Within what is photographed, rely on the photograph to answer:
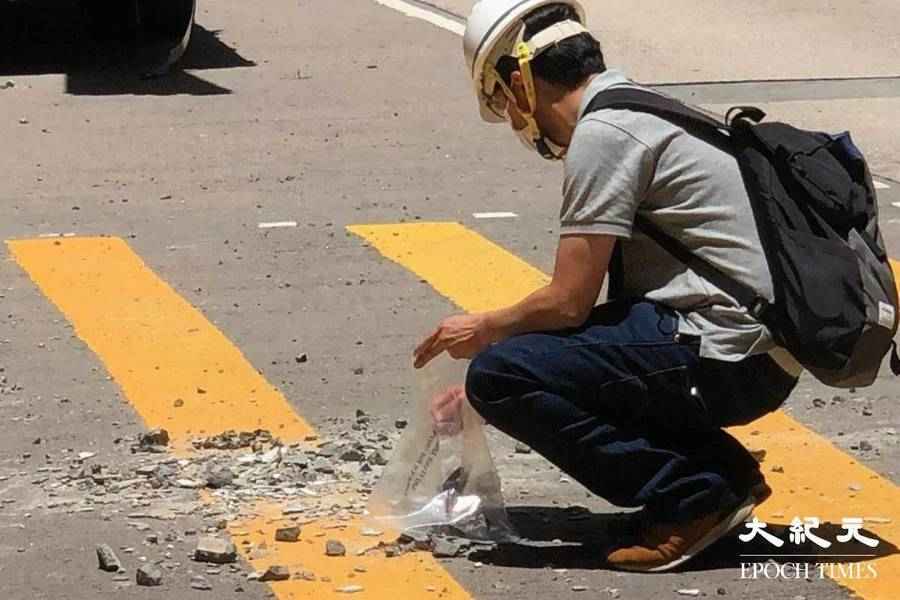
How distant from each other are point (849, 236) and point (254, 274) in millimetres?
3969

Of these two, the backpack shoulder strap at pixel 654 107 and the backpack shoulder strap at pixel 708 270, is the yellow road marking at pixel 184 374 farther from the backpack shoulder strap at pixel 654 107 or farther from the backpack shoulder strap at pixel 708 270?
the backpack shoulder strap at pixel 654 107

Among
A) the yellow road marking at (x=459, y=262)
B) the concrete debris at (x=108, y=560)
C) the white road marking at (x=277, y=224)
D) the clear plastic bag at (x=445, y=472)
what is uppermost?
the clear plastic bag at (x=445, y=472)

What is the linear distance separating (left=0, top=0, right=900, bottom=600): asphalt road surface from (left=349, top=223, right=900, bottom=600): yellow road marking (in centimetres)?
1

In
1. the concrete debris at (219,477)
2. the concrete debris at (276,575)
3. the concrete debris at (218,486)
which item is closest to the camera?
the concrete debris at (276,575)

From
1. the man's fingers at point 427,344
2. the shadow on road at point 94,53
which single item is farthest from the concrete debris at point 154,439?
the shadow on road at point 94,53

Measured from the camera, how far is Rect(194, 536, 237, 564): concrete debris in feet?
16.7

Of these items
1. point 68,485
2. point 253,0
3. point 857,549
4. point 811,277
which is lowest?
point 253,0

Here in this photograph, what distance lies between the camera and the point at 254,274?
27.5 feet

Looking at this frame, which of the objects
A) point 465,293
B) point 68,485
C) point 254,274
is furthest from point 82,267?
point 68,485

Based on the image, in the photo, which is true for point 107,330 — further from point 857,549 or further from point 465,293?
point 857,549

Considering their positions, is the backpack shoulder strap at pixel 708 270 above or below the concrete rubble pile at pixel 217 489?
above

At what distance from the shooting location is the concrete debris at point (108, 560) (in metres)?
5.07

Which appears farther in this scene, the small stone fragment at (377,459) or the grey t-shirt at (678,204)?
the small stone fragment at (377,459)

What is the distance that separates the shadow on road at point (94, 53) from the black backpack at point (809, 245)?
8.34 meters
